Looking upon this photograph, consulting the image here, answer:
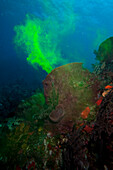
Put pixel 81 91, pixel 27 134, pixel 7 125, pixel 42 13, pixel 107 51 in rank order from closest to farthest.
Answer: pixel 27 134 → pixel 7 125 → pixel 81 91 → pixel 107 51 → pixel 42 13

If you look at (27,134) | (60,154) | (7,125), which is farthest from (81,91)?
(7,125)

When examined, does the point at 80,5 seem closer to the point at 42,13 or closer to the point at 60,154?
the point at 42,13

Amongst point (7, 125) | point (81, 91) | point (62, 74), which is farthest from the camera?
point (62, 74)

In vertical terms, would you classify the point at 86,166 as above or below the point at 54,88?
below

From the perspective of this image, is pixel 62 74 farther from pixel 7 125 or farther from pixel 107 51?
pixel 107 51

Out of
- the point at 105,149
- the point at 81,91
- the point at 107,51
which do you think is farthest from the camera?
the point at 107,51

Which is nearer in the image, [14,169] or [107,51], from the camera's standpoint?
[14,169]

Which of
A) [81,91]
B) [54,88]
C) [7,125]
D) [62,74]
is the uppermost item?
[62,74]

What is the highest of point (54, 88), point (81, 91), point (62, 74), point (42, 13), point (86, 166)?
point (42, 13)

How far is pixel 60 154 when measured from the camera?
8.86 feet

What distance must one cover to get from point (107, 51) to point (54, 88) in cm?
528

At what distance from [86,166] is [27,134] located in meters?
2.65

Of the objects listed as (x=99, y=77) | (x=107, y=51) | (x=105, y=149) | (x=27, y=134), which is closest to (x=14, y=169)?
(x=27, y=134)

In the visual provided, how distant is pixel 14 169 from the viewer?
2863 mm
